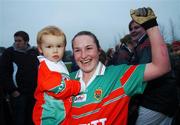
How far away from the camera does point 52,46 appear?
8.87 ft

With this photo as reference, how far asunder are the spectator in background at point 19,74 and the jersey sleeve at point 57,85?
9.66ft

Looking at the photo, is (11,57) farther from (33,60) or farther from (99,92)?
(99,92)

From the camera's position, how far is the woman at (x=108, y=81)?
226 cm

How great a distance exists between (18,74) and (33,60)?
37cm

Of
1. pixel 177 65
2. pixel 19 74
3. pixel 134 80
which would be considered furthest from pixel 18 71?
pixel 134 80

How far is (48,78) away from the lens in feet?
8.18

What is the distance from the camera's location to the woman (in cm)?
226

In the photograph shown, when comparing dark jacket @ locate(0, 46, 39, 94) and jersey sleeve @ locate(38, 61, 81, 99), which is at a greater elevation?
jersey sleeve @ locate(38, 61, 81, 99)

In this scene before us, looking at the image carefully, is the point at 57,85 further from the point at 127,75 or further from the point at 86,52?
the point at 127,75

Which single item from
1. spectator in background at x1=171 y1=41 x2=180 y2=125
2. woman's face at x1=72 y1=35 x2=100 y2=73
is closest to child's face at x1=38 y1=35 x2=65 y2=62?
woman's face at x1=72 y1=35 x2=100 y2=73

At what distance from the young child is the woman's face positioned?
6.9 inches

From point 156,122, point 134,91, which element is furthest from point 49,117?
point 156,122

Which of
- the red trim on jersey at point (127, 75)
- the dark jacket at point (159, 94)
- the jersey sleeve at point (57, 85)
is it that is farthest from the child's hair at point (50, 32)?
the dark jacket at point (159, 94)

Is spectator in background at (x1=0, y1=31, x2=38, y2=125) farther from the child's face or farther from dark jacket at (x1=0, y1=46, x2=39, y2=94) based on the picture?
the child's face
